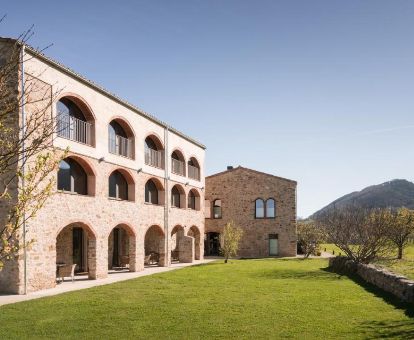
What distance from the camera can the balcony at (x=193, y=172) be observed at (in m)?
29.0

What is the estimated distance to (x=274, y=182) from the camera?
3328 cm

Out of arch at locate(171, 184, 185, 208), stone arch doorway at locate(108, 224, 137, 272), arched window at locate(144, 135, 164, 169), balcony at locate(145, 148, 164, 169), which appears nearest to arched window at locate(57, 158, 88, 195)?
stone arch doorway at locate(108, 224, 137, 272)

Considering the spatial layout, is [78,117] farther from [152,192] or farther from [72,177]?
[152,192]

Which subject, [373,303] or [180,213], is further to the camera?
[180,213]

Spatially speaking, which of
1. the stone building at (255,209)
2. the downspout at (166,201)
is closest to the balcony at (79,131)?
the downspout at (166,201)

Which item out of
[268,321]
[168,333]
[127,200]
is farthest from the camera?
[127,200]

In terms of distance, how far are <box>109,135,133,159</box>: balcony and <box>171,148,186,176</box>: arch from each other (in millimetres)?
5423

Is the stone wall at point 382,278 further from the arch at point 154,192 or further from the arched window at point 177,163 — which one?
the arched window at point 177,163

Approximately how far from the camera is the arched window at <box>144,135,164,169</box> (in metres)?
23.2

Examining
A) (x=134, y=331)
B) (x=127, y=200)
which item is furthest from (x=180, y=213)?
(x=134, y=331)

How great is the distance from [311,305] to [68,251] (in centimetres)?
1163

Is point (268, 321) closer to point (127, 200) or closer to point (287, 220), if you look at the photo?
point (127, 200)

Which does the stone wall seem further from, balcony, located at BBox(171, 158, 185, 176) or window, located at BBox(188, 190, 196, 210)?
window, located at BBox(188, 190, 196, 210)

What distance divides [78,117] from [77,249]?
6305 millimetres
